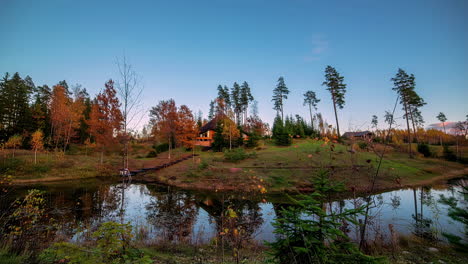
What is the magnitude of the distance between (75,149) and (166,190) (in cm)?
2902

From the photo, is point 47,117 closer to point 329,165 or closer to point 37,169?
point 37,169

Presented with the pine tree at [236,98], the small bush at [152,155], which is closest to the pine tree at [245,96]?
the pine tree at [236,98]

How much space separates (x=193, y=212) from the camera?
1116cm

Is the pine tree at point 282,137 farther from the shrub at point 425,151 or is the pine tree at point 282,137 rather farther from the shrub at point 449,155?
the shrub at point 449,155

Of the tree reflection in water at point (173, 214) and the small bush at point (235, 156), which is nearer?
the tree reflection in water at point (173, 214)

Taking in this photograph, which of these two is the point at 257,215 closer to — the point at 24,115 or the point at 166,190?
the point at 166,190

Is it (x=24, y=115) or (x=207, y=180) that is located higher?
(x=24, y=115)

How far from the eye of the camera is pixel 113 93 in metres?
Answer: 20.9

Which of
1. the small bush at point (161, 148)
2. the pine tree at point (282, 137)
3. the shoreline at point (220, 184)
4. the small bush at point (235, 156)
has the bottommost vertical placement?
the shoreline at point (220, 184)

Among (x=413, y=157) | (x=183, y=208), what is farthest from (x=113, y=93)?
(x=413, y=157)

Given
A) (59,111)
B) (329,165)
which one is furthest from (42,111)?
(329,165)

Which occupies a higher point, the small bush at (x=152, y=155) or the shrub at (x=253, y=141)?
the shrub at (x=253, y=141)

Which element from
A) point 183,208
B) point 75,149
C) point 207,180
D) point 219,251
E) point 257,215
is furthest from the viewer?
point 75,149

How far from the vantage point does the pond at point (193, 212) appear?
24.1 ft
